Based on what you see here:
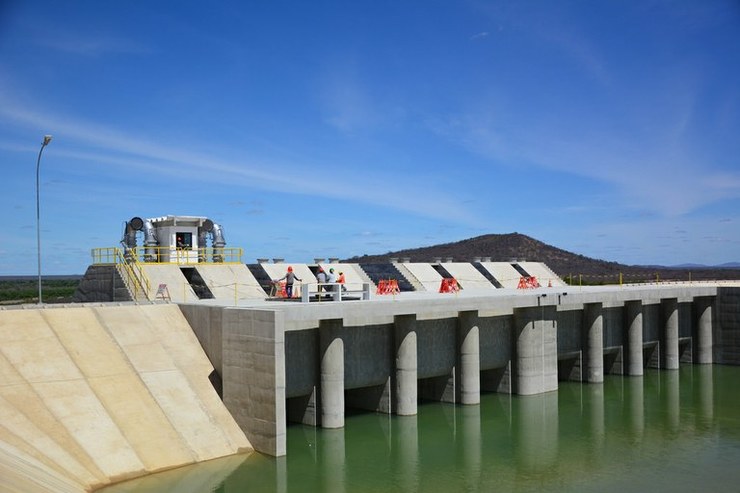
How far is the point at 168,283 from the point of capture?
35.2m

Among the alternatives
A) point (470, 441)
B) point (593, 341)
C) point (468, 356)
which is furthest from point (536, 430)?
point (593, 341)

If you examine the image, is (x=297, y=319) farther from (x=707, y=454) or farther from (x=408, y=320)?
(x=707, y=454)

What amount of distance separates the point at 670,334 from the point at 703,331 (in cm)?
354

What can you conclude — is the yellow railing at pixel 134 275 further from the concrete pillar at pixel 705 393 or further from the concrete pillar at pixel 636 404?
the concrete pillar at pixel 705 393

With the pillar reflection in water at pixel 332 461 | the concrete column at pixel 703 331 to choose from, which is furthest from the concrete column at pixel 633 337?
the pillar reflection in water at pixel 332 461

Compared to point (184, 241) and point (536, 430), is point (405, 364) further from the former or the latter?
point (184, 241)

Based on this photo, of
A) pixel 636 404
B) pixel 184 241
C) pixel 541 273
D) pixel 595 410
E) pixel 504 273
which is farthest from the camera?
pixel 541 273

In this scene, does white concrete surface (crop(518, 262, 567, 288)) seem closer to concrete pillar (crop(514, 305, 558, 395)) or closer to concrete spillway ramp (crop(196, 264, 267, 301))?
concrete pillar (crop(514, 305, 558, 395))

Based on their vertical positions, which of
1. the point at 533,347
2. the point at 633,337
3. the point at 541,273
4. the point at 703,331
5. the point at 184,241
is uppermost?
the point at 184,241

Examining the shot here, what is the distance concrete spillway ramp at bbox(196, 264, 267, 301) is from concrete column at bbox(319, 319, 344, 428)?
9.89m

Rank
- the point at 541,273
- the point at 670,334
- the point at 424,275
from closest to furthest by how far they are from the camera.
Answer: the point at 670,334
the point at 424,275
the point at 541,273

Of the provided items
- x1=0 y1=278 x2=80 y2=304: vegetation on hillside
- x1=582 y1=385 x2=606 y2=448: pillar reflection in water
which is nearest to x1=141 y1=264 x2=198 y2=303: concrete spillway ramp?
x1=0 y1=278 x2=80 y2=304: vegetation on hillside

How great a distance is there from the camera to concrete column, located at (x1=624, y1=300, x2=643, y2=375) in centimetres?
3988

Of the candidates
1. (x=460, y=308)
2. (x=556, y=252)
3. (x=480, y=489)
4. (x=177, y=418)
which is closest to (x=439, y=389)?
(x=460, y=308)
